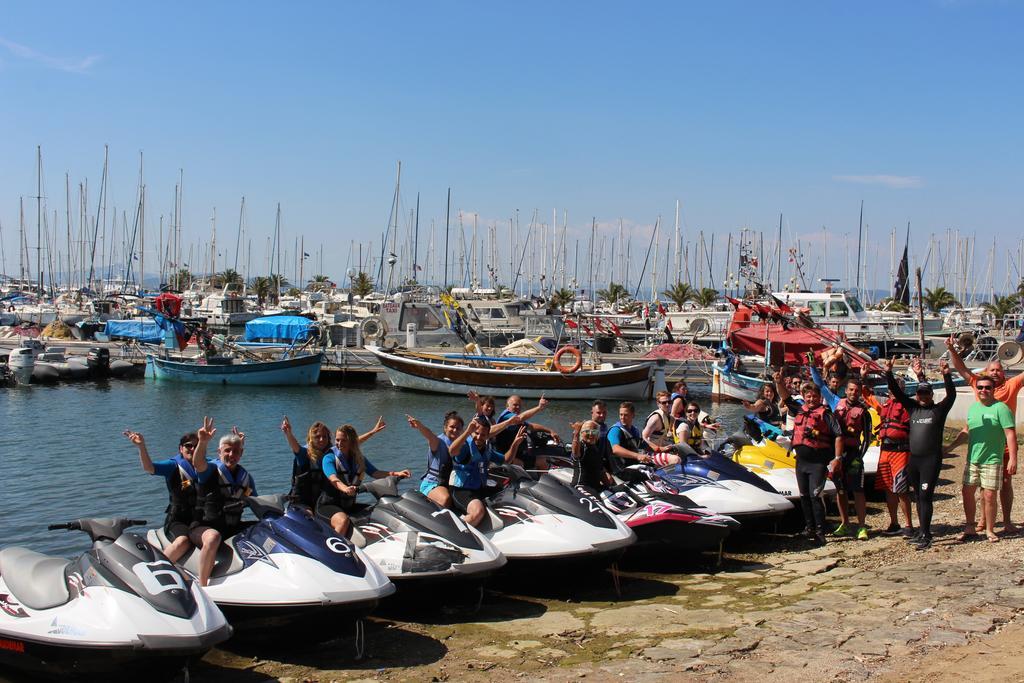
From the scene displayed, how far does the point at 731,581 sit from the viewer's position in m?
9.99

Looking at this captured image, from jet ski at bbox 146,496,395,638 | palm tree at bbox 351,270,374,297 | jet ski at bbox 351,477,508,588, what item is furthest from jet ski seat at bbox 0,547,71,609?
palm tree at bbox 351,270,374,297

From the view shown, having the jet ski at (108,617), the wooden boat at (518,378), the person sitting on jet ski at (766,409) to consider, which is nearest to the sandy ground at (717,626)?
the jet ski at (108,617)

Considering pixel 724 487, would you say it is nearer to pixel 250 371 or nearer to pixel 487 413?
pixel 487 413

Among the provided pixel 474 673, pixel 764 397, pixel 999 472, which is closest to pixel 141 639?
pixel 474 673

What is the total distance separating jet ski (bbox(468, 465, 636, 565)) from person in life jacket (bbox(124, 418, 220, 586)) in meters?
2.65

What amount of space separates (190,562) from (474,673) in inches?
103

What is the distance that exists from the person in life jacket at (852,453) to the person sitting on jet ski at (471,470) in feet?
13.1

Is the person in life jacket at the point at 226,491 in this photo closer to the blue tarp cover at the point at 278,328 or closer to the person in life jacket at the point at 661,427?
the person in life jacket at the point at 661,427

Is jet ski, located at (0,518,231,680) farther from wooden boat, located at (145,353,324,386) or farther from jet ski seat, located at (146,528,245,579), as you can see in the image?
wooden boat, located at (145,353,324,386)

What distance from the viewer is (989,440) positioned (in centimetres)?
992

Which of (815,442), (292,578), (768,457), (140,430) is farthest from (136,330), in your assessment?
(292,578)

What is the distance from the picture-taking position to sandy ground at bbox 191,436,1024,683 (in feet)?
24.0

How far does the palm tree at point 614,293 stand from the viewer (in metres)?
94.4

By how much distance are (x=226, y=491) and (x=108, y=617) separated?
1683mm
